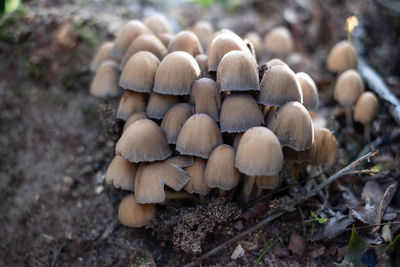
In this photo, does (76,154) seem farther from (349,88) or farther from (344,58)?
(344,58)

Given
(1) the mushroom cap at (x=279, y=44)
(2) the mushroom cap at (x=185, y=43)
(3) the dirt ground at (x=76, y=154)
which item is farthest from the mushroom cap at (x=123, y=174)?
(1) the mushroom cap at (x=279, y=44)

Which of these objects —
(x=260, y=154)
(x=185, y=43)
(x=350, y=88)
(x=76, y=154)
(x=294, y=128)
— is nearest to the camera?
(x=260, y=154)

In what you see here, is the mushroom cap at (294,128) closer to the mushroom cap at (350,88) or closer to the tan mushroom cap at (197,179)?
the tan mushroom cap at (197,179)

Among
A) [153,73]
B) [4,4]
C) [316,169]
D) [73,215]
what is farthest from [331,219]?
A: [4,4]

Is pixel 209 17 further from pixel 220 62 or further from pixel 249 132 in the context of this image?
pixel 249 132

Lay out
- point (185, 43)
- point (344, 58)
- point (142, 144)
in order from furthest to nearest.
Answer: point (344, 58) < point (185, 43) < point (142, 144)

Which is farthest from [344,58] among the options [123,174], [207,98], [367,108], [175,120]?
[123,174]

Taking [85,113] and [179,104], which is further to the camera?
[85,113]
